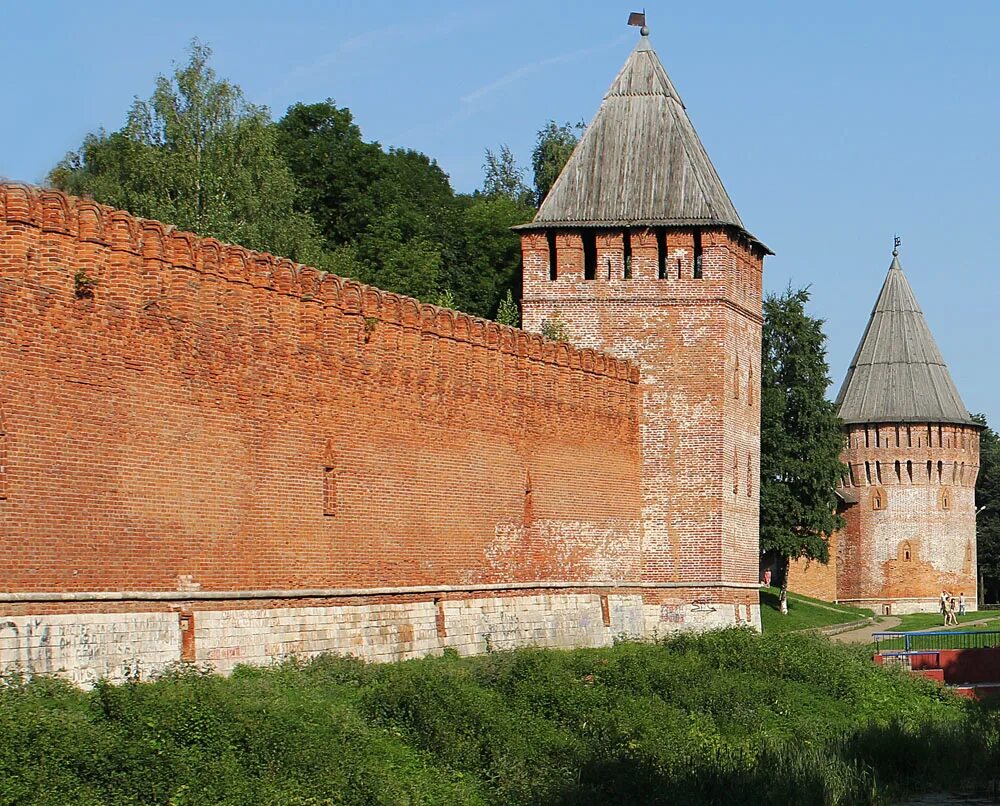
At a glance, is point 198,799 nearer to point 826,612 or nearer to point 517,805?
point 517,805

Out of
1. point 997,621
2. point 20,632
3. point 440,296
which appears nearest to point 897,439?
point 997,621

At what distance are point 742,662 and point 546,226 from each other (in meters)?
6.77

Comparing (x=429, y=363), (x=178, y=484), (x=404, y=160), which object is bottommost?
(x=178, y=484)

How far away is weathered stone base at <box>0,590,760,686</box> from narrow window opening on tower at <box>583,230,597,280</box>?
166 inches

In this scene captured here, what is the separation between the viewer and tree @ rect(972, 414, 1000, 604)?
55.0 meters

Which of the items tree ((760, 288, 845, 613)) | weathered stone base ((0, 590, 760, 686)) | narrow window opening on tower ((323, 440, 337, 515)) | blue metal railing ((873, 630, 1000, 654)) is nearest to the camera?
weathered stone base ((0, 590, 760, 686))

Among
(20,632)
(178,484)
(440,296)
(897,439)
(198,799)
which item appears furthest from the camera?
(897,439)

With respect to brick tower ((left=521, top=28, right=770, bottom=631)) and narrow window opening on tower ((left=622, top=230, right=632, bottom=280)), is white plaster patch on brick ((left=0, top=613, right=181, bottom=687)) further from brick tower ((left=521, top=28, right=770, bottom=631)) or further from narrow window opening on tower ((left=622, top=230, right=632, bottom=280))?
narrow window opening on tower ((left=622, top=230, right=632, bottom=280))

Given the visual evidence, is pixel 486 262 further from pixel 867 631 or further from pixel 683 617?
pixel 683 617

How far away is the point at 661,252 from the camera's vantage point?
22.8 metres

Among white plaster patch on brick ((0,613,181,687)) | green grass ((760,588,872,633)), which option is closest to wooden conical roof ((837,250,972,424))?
green grass ((760,588,872,633))

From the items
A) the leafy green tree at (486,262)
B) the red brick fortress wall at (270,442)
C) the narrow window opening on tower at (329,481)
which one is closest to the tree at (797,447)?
the leafy green tree at (486,262)

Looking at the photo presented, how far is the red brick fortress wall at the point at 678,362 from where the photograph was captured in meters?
22.0

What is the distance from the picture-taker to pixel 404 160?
38.7 metres
